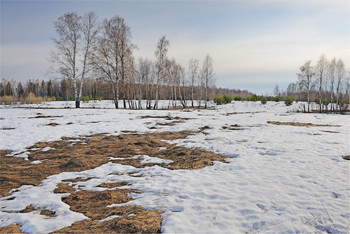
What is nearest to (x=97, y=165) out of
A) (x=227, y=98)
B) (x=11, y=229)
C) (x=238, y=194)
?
(x=11, y=229)

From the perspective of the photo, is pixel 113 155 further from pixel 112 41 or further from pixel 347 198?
pixel 112 41

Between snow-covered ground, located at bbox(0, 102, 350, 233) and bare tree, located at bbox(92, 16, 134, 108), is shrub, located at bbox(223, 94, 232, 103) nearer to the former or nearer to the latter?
bare tree, located at bbox(92, 16, 134, 108)

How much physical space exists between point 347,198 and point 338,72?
1738 inches

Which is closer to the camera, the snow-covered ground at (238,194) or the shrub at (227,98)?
the snow-covered ground at (238,194)

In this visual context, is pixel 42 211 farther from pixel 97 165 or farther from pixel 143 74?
pixel 143 74

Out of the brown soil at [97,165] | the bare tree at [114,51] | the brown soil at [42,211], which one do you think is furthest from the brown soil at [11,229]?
the bare tree at [114,51]

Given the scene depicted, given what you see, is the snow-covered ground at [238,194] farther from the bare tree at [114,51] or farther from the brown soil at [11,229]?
the bare tree at [114,51]

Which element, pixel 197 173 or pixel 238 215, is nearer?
pixel 238 215

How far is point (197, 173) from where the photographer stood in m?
4.91

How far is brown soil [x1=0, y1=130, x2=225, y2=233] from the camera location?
2736mm

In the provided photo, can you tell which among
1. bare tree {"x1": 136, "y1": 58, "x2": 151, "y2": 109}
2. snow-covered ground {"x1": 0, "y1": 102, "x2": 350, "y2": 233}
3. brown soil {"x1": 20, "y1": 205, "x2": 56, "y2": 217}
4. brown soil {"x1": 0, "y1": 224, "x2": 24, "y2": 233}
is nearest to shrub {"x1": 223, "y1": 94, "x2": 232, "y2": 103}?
bare tree {"x1": 136, "y1": 58, "x2": 151, "y2": 109}

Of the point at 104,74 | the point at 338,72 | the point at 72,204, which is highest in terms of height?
the point at 338,72

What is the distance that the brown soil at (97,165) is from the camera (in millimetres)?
2736

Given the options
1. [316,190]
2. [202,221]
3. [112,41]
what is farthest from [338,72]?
[202,221]
